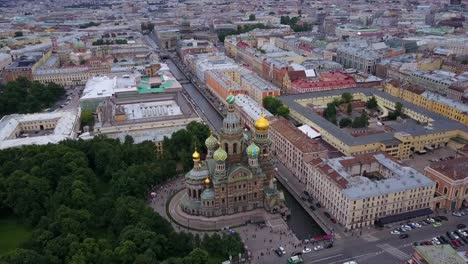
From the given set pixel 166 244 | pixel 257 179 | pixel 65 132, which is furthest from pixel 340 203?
pixel 65 132

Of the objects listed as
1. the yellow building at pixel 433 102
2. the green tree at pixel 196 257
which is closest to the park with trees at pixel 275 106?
the yellow building at pixel 433 102

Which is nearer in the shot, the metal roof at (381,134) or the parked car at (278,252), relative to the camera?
the parked car at (278,252)

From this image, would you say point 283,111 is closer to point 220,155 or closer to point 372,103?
point 372,103

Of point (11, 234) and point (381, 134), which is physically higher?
point (381, 134)

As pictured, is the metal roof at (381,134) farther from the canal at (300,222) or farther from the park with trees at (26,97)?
the park with trees at (26,97)

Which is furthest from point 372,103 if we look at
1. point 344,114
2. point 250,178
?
point 250,178

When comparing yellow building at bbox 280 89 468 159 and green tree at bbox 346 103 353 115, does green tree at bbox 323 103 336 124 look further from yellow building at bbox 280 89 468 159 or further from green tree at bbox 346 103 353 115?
green tree at bbox 346 103 353 115

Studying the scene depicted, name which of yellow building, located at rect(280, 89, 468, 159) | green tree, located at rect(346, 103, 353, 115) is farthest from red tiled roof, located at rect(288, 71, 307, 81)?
green tree, located at rect(346, 103, 353, 115)
